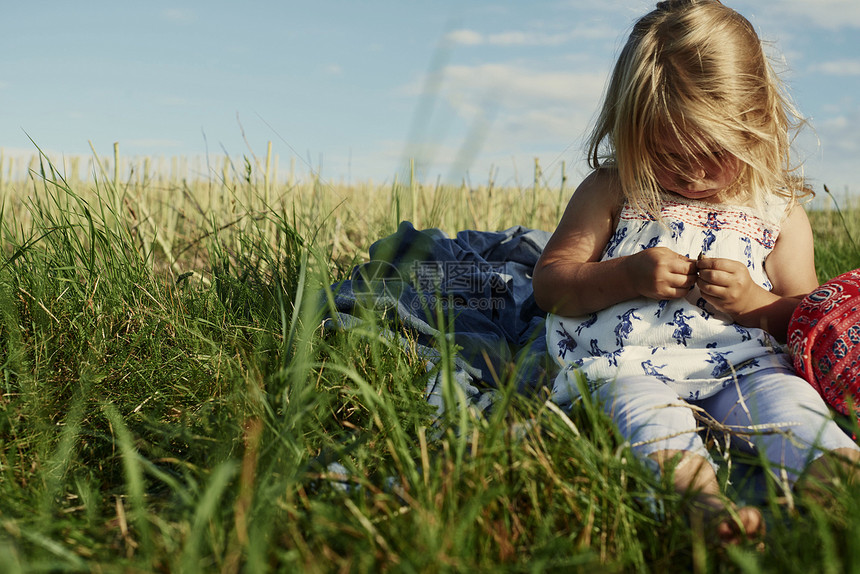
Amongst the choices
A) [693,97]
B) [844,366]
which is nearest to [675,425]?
[844,366]

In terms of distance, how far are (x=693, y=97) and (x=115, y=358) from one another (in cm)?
147

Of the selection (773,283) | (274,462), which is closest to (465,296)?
(773,283)

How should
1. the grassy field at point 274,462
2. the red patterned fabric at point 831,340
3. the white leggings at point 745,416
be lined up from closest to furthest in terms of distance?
the grassy field at point 274,462, the white leggings at point 745,416, the red patterned fabric at point 831,340

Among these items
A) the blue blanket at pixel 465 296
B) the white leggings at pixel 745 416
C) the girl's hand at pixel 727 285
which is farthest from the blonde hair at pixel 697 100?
the blue blanket at pixel 465 296

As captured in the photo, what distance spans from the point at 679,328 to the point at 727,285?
0.14 m

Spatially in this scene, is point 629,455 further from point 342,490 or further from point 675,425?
point 342,490

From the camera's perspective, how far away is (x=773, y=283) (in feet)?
5.22

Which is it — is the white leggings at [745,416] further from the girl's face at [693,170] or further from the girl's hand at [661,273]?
the girl's face at [693,170]

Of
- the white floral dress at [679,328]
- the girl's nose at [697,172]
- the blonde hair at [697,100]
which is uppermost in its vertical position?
the blonde hair at [697,100]

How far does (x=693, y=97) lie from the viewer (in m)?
1.44

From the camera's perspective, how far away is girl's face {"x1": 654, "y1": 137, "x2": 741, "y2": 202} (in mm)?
1472

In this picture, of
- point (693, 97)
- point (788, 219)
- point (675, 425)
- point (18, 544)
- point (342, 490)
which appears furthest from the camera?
point (788, 219)

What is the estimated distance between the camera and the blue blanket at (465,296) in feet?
5.55

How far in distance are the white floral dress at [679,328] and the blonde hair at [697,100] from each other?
0.21 feet
